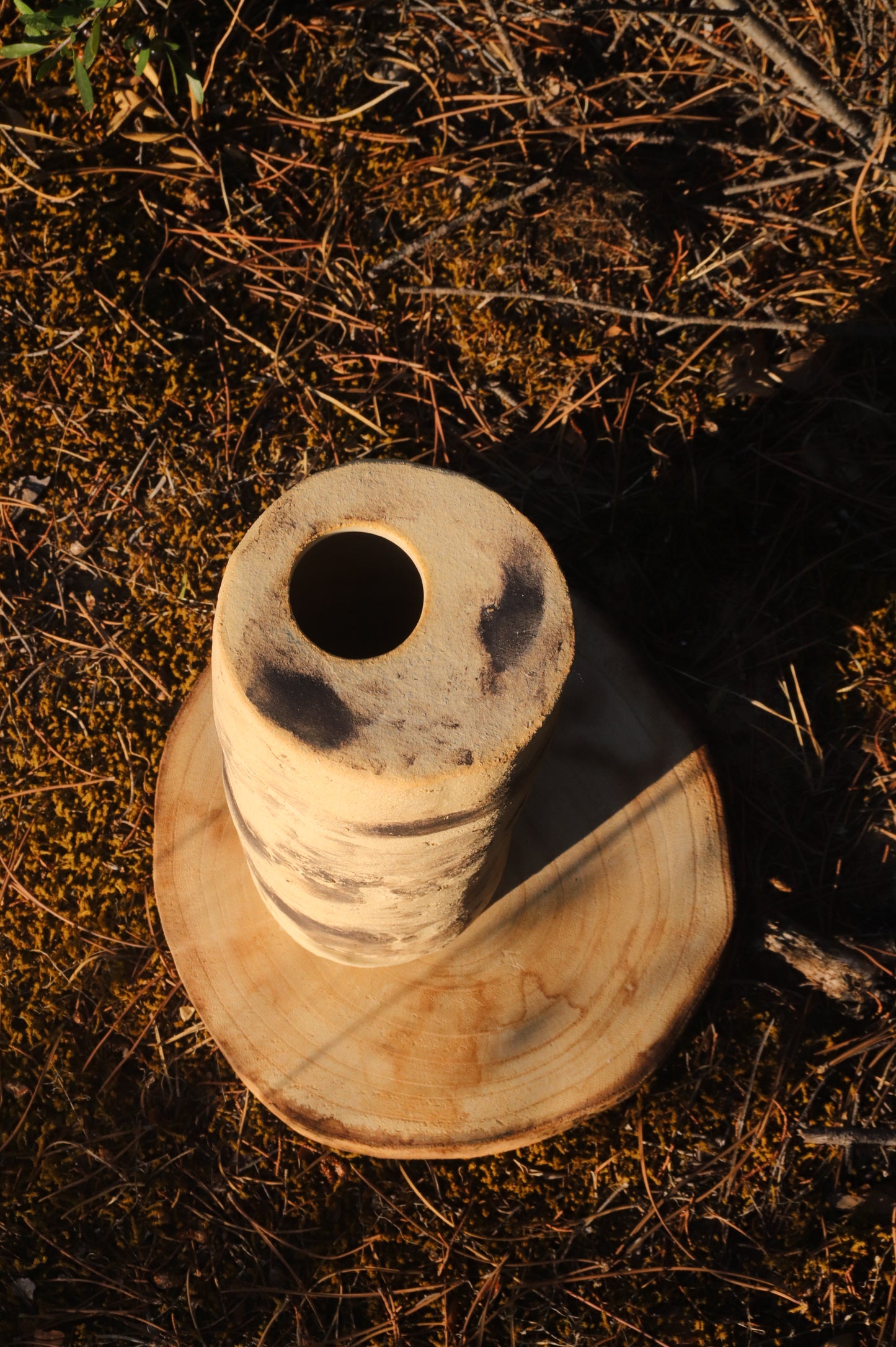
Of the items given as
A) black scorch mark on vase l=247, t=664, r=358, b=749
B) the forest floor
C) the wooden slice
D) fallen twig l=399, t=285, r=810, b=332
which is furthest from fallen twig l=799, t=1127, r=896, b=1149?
fallen twig l=399, t=285, r=810, b=332

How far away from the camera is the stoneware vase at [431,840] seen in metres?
1.40

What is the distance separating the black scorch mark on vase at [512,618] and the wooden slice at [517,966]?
83 centimetres

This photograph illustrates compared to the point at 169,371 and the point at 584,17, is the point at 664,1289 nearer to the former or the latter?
the point at 169,371

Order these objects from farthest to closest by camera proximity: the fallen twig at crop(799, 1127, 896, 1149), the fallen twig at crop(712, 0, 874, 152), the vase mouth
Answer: the fallen twig at crop(712, 0, 874, 152), the fallen twig at crop(799, 1127, 896, 1149), the vase mouth

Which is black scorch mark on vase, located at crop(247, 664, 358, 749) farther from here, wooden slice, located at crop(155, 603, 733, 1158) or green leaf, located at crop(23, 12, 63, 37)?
green leaf, located at crop(23, 12, 63, 37)

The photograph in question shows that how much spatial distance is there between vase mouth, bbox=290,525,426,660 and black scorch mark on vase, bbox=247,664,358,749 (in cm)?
8

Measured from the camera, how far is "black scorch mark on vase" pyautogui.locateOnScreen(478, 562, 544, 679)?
1.42 m

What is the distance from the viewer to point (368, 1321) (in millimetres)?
2500

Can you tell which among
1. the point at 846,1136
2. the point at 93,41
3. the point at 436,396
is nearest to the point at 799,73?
the point at 436,396

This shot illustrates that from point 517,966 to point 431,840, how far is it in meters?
0.90

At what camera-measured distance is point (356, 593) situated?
5.98 ft

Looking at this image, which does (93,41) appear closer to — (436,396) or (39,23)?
(39,23)

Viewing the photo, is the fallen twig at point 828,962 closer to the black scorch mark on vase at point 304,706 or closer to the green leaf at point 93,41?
the black scorch mark on vase at point 304,706

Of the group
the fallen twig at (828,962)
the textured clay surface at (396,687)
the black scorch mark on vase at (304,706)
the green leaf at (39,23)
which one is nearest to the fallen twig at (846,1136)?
the fallen twig at (828,962)
